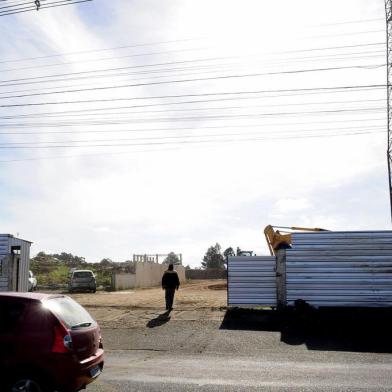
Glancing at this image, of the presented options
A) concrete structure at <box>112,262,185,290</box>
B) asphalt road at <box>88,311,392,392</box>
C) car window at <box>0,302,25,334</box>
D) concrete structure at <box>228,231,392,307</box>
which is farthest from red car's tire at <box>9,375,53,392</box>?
concrete structure at <box>112,262,185,290</box>

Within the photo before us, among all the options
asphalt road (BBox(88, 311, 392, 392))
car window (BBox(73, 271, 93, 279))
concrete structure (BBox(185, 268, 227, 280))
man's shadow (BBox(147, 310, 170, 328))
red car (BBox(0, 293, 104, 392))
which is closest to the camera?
red car (BBox(0, 293, 104, 392))

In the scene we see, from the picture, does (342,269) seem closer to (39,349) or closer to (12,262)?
(12,262)

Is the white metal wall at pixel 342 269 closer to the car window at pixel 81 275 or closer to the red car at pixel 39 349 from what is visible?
the red car at pixel 39 349


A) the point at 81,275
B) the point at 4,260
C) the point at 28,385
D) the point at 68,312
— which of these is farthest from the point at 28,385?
the point at 81,275

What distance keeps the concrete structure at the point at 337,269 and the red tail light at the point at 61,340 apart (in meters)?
12.5

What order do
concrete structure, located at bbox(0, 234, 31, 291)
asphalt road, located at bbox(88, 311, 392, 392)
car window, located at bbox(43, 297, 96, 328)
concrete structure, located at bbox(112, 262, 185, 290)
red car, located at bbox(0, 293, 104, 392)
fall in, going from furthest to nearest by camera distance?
1. concrete structure, located at bbox(112, 262, 185, 290)
2. concrete structure, located at bbox(0, 234, 31, 291)
3. asphalt road, located at bbox(88, 311, 392, 392)
4. car window, located at bbox(43, 297, 96, 328)
5. red car, located at bbox(0, 293, 104, 392)

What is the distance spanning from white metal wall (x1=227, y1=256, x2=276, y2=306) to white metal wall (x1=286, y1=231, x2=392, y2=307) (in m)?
0.90

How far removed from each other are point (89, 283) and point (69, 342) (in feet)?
94.4

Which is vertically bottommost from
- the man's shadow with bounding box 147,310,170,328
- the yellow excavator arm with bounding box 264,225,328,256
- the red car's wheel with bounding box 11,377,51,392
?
the man's shadow with bounding box 147,310,170,328

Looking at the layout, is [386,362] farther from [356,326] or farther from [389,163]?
[389,163]

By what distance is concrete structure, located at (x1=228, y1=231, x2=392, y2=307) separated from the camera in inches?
709

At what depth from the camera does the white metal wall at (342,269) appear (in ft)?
59.1

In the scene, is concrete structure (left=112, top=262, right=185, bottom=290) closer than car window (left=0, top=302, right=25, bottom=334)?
No

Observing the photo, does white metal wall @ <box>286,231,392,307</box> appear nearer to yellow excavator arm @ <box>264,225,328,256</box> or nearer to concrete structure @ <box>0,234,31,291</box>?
yellow excavator arm @ <box>264,225,328,256</box>
